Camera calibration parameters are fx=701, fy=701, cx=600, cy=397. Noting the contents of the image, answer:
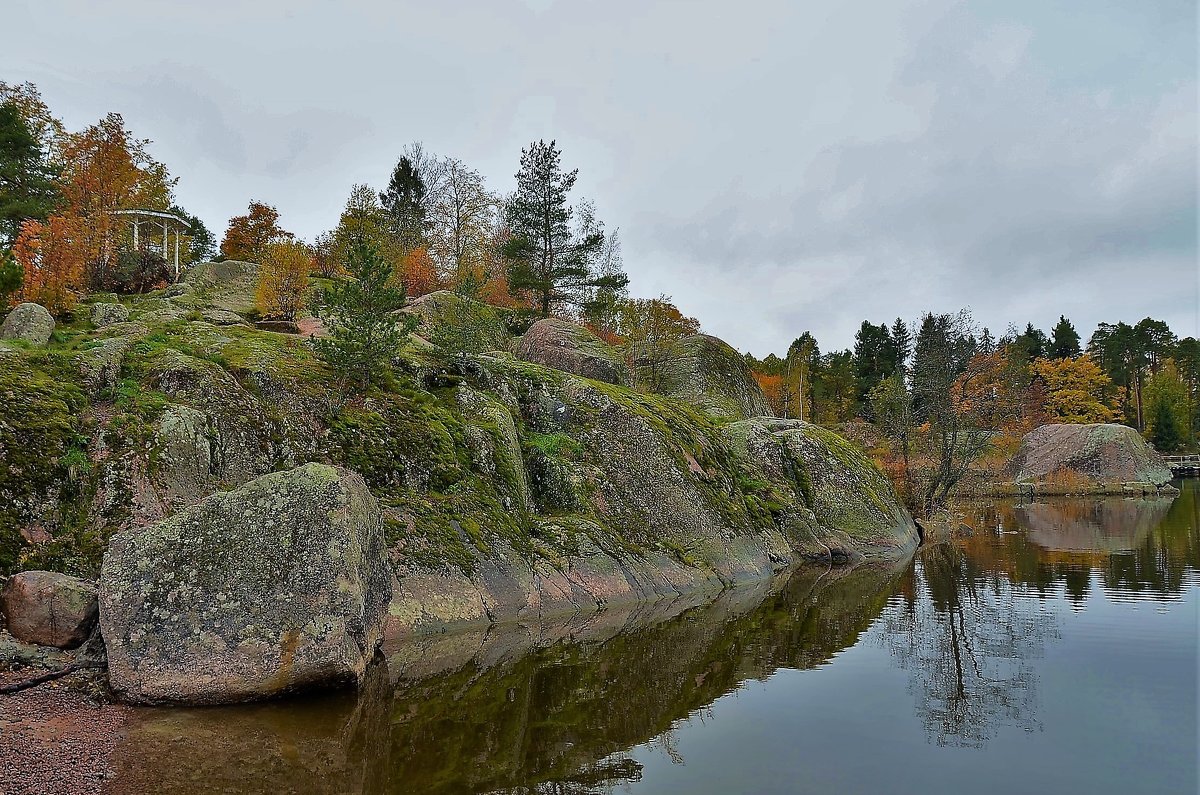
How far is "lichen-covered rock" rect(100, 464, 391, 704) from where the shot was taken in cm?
924

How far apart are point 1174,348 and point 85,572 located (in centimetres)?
11916

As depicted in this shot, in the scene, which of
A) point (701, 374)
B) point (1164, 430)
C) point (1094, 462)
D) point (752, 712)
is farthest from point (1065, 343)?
point (752, 712)

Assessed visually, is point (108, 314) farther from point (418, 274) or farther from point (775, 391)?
point (775, 391)

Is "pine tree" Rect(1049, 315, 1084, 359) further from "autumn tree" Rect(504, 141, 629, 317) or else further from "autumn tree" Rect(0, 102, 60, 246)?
"autumn tree" Rect(0, 102, 60, 246)

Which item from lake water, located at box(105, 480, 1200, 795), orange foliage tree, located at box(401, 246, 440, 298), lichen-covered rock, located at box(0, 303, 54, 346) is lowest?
lake water, located at box(105, 480, 1200, 795)

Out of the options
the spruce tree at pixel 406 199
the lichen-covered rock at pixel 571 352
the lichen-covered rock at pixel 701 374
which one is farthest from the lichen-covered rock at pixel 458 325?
the spruce tree at pixel 406 199

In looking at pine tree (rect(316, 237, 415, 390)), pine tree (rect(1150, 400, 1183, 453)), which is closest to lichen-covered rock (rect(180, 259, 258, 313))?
pine tree (rect(316, 237, 415, 390))

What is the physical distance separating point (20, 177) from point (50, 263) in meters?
22.5

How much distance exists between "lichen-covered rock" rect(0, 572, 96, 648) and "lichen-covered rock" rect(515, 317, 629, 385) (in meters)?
Result: 21.2

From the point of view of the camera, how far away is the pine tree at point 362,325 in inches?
676

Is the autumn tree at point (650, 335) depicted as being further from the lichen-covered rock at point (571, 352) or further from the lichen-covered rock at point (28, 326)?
the lichen-covered rock at point (28, 326)

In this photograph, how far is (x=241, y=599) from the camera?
9695 mm

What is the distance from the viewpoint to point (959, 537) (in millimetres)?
31938

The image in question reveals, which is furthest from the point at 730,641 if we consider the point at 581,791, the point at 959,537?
the point at 959,537
